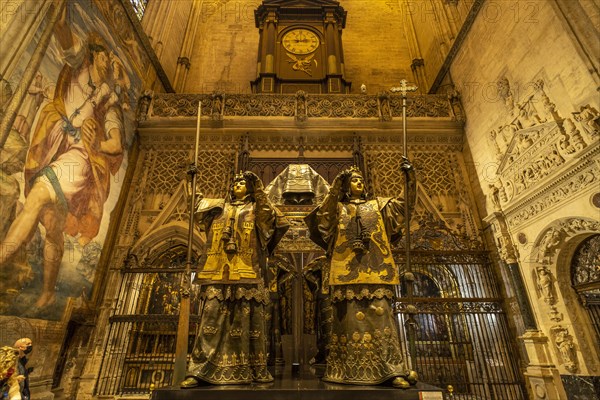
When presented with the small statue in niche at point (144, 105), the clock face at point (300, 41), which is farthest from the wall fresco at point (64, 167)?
the clock face at point (300, 41)

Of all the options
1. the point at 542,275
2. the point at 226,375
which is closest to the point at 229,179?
the point at 226,375

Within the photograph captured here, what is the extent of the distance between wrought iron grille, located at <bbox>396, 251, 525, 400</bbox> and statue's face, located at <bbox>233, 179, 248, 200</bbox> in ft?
15.3

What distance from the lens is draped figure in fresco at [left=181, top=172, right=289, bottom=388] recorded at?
2318 millimetres

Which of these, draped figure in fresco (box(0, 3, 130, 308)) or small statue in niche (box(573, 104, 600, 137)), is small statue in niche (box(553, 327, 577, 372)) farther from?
draped figure in fresco (box(0, 3, 130, 308))

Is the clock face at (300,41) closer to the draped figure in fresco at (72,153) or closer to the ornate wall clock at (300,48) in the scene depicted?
the ornate wall clock at (300,48)

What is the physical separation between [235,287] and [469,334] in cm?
633

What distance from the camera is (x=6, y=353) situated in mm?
3236

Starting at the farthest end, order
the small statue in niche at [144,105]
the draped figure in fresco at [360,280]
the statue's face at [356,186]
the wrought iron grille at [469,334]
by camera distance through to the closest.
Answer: the small statue in niche at [144,105]
the wrought iron grille at [469,334]
the statue's face at [356,186]
the draped figure in fresco at [360,280]

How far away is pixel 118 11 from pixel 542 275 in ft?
37.1

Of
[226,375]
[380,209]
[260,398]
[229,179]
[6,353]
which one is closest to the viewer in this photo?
[260,398]

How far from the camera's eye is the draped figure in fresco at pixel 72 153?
203 inches

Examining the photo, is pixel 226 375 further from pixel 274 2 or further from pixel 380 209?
pixel 274 2

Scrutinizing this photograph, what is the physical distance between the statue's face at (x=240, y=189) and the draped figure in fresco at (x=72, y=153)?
12.8 feet

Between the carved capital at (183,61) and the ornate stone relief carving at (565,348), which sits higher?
the carved capital at (183,61)
